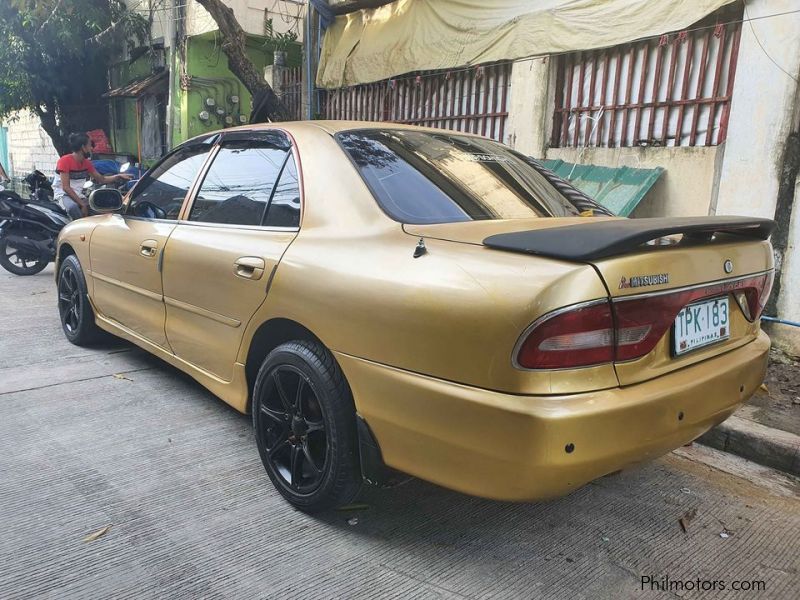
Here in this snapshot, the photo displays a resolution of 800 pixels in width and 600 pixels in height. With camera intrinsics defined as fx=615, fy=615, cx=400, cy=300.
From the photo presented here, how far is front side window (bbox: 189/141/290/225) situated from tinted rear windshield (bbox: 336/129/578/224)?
0.45 meters

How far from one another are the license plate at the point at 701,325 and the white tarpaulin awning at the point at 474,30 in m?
3.73

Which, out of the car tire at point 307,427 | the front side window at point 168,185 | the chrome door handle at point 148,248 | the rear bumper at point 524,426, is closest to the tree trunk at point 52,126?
the front side window at point 168,185

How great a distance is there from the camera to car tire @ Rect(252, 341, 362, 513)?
7.48 ft

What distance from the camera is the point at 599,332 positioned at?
5.87 feet

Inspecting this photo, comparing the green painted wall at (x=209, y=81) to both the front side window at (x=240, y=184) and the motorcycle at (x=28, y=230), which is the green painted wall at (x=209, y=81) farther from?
the front side window at (x=240, y=184)

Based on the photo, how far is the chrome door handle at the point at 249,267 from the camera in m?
2.64

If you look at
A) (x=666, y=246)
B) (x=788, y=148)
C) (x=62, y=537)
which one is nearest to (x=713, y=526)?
(x=666, y=246)

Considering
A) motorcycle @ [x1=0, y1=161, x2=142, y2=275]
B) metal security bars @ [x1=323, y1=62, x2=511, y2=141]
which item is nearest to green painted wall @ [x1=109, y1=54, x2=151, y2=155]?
motorcycle @ [x1=0, y1=161, x2=142, y2=275]

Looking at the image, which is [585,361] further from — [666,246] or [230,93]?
[230,93]

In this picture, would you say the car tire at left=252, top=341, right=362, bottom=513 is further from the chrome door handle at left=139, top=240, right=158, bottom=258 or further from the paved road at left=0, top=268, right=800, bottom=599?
the chrome door handle at left=139, top=240, right=158, bottom=258

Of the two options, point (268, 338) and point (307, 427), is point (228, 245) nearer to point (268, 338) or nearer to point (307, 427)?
point (268, 338)

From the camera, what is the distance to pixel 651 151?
5496 millimetres

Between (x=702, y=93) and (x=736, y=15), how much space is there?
0.62 m

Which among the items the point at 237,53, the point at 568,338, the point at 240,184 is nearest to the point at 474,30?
the point at 237,53
